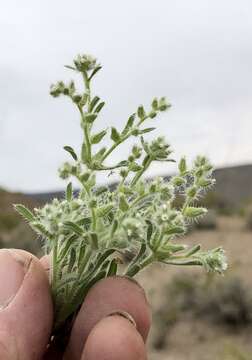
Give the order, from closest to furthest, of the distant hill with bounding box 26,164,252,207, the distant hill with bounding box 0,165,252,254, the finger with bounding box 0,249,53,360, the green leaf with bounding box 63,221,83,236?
the green leaf with bounding box 63,221,83,236 < the finger with bounding box 0,249,53,360 < the distant hill with bounding box 0,165,252,254 < the distant hill with bounding box 26,164,252,207

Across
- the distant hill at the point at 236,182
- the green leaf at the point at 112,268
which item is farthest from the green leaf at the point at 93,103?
the distant hill at the point at 236,182

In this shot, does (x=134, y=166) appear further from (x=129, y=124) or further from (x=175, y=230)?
(x=175, y=230)

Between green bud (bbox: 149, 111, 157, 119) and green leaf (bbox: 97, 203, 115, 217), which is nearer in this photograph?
green leaf (bbox: 97, 203, 115, 217)

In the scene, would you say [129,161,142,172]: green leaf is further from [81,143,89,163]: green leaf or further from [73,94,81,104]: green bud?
[73,94,81,104]: green bud

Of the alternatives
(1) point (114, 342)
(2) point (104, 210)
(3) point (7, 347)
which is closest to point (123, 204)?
(2) point (104, 210)

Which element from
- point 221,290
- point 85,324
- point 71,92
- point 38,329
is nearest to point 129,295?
point 85,324

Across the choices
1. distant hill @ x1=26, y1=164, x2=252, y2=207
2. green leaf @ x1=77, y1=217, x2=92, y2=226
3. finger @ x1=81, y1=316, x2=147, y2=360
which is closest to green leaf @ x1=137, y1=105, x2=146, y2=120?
green leaf @ x1=77, y1=217, x2=92, y2=226
